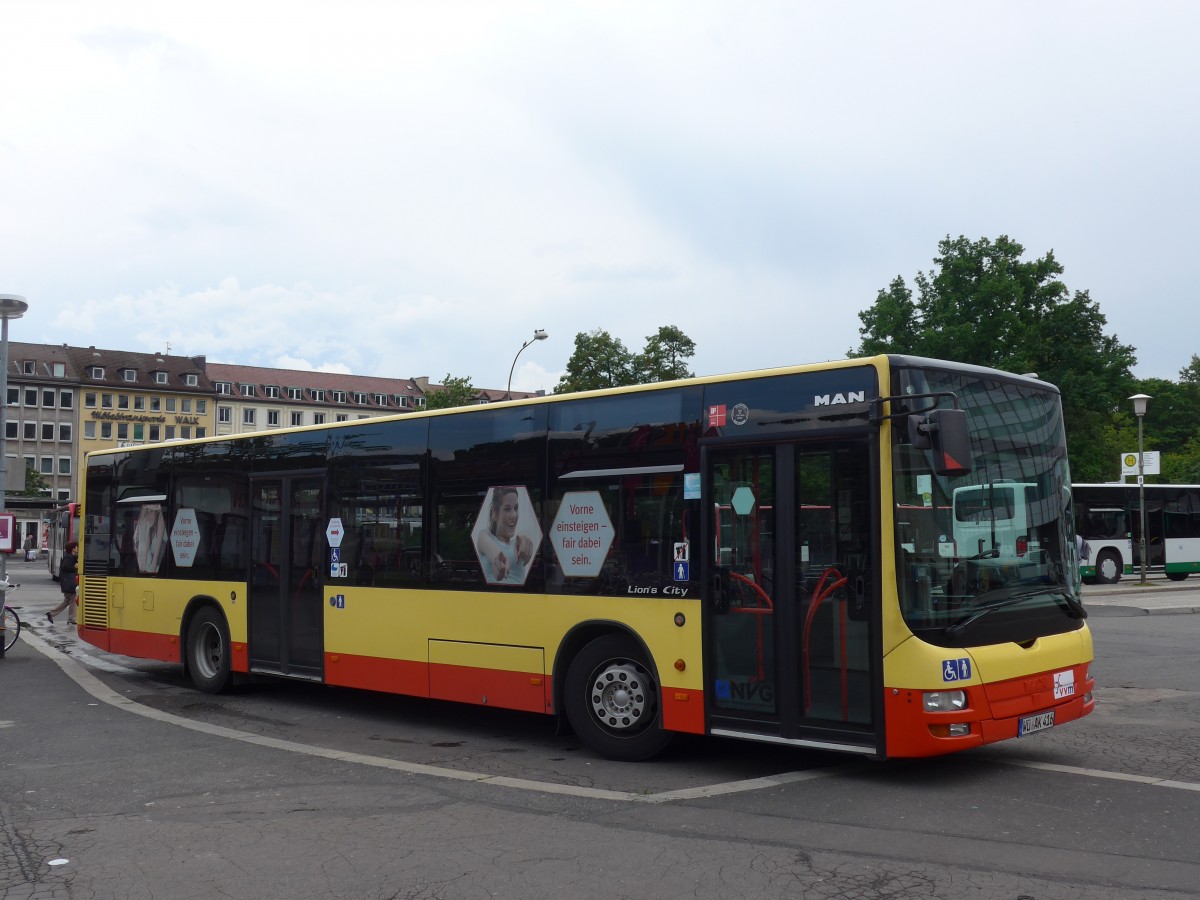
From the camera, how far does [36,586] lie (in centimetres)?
4309

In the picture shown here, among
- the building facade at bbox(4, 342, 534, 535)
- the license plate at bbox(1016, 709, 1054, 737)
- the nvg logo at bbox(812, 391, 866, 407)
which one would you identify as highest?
the building facade at bbox(4, 342, 534, 535)

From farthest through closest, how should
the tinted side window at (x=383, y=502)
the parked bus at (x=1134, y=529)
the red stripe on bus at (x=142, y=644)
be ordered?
1. the parked bus at (x=1134, y=529)
2. the red stripe on bus at (x=142, y=644)
3. the tinted side window at (x=383, y=502)

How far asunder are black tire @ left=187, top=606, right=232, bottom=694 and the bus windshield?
824 centimetres

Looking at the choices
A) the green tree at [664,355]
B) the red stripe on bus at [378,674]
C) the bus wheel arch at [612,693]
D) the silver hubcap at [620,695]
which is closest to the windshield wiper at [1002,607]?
the bus wheel arch at [612,693]

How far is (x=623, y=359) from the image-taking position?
5644 centimetres

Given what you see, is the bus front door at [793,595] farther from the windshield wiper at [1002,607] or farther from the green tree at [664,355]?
the green tree at [664,355]

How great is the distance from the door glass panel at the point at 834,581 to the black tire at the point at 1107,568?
1189 inches

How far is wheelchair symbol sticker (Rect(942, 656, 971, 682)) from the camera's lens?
7230 millimetres

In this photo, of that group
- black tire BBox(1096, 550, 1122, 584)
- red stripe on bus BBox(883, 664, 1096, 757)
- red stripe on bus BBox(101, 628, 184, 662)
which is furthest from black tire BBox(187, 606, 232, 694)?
black tire BBox(1096, 550, 1122, 584)

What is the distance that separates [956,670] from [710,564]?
1.82 m

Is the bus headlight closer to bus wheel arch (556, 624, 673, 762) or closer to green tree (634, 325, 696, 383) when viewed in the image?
bus wheel arch (556, 624, 673, 762)

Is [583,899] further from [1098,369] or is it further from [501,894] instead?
[1098,369]

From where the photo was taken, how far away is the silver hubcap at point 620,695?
28.2ft

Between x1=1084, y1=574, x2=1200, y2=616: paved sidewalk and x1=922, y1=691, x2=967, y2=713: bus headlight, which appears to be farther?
x1=1084, y1=574, x2=1200, y2=616: paved sidewalk
